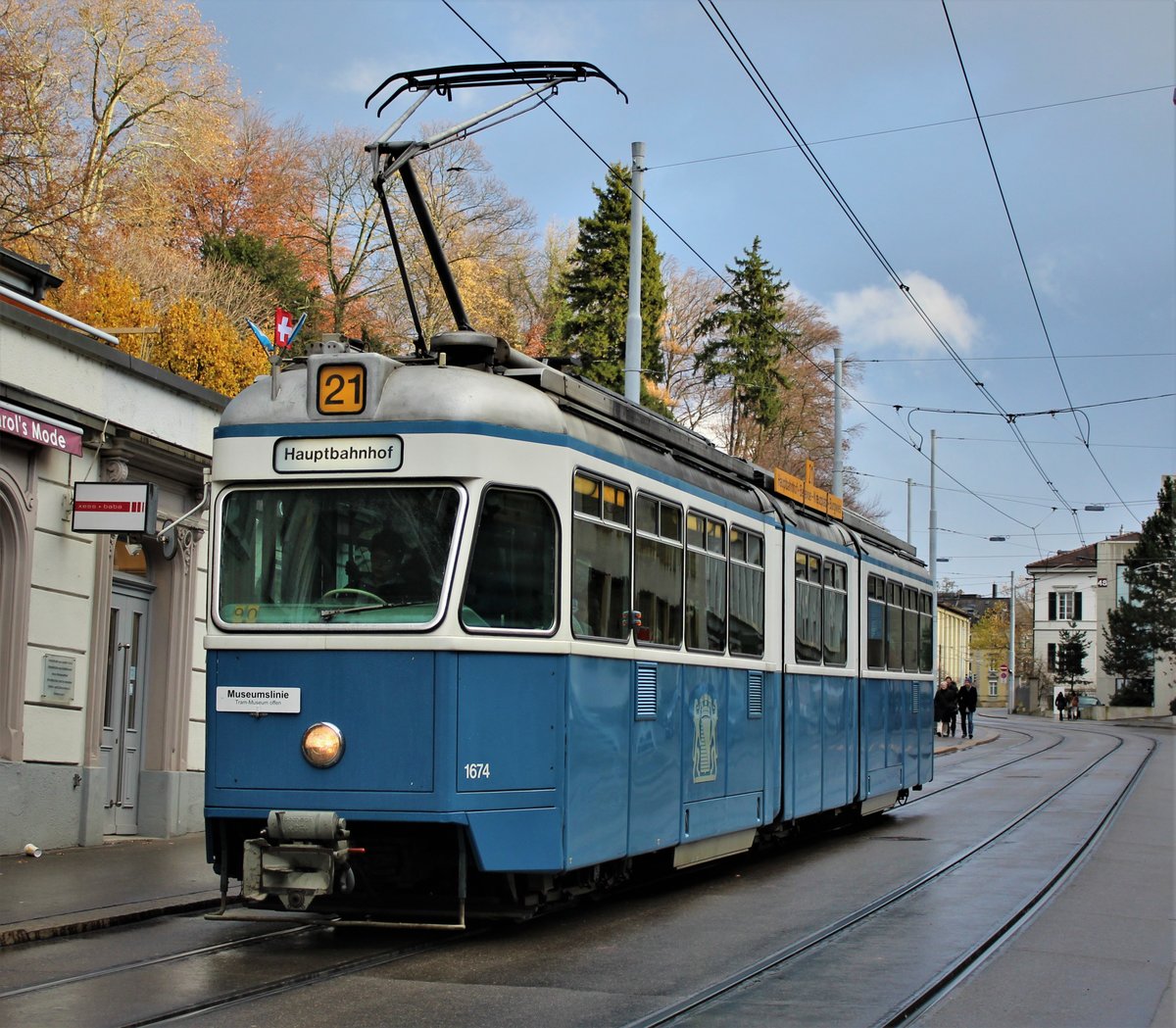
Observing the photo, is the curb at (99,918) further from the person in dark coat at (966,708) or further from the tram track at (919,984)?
the person in dark coat at (966,708)

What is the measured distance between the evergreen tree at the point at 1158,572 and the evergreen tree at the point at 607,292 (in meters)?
36.1

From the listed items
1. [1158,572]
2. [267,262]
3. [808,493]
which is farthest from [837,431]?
[1158,572]

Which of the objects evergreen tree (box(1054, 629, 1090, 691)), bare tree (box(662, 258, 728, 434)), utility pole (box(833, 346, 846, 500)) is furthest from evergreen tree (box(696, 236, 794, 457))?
evergreen tree (box(1054, 629, 1090, 691))

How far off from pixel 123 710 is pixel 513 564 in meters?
8.25

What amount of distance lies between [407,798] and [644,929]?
2.22 metres

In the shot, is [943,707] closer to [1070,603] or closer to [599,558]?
[599,558]

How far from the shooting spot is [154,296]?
3894 cm

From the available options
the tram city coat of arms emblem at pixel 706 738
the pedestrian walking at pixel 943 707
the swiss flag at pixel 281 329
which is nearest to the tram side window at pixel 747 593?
Result: the tram city coat of arms emblem at pixel 706 738

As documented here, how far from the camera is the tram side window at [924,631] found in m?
20.9

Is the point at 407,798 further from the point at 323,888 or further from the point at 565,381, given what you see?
the point at 565,381

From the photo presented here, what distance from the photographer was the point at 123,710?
53.4 ft

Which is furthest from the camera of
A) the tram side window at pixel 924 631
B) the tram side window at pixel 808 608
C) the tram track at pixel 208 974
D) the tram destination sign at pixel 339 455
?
the tram side window at pixel 924 631

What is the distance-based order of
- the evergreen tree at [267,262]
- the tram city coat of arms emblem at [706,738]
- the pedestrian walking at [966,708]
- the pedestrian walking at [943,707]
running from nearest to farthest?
1. the tram city coat of arms emblem at [706,738]
2. the pedestrian walking at [943,707]
3. the evergreen tree at [267,262]
4. the pedestrian walking at [966,708]

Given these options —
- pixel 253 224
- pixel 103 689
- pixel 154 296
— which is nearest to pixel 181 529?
pixel 103 689
